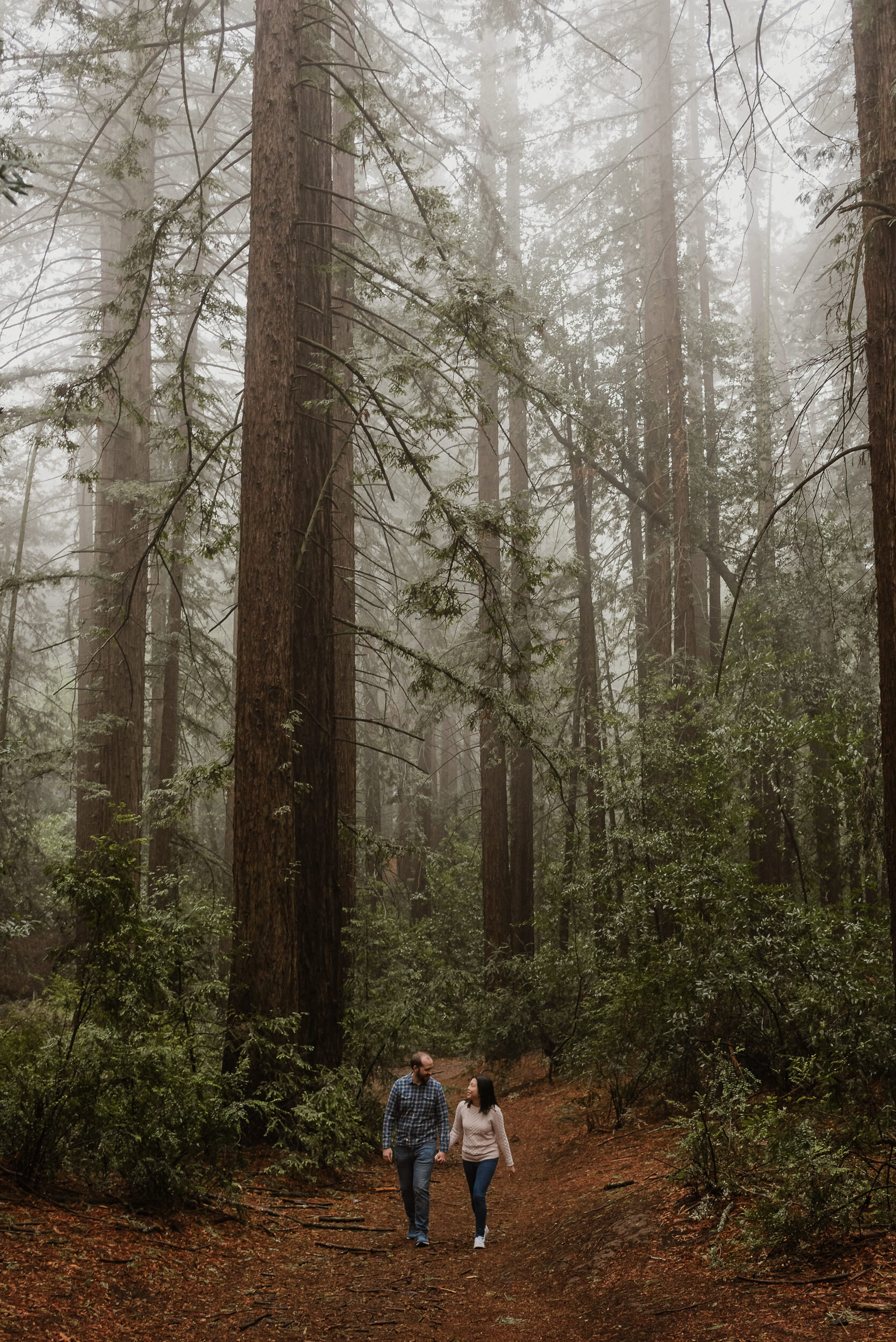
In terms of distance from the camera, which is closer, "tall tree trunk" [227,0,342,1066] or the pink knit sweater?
the pink knit sweater

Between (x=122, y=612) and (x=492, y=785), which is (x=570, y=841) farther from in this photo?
(x=122, y=612)

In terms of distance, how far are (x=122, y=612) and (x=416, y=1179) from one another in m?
7.47

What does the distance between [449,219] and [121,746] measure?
8.02 meters

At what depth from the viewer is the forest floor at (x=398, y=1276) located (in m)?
4.35

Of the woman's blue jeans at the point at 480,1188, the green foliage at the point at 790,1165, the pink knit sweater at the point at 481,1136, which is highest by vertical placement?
the green foliage at the point at 790,1165

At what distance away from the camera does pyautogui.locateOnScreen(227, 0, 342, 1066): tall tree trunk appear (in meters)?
7.81

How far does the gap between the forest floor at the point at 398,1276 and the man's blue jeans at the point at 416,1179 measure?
0.65ft

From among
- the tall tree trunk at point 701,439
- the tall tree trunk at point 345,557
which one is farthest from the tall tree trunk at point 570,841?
the tall tree trunk at point 345,557

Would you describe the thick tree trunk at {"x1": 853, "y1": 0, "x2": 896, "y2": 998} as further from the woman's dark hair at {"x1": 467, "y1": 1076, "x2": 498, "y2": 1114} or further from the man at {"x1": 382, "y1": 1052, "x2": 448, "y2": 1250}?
the man at {"x1": 382, "y1": 1052, "x2": 448, "y2": 1250}

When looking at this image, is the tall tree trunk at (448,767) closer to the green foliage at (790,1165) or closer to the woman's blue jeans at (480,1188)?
the woman's blue jeans at (480,1188)

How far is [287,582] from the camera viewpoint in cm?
820

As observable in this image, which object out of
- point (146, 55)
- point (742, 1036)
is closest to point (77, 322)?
point (146, 55)

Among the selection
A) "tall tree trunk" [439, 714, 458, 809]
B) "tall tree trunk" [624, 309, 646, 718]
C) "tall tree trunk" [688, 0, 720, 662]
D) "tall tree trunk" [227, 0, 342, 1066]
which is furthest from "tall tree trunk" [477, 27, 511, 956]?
"tall tree trunk" [439, 714, 458, 809]

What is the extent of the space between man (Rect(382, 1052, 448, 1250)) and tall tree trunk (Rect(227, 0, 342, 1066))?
115cm
